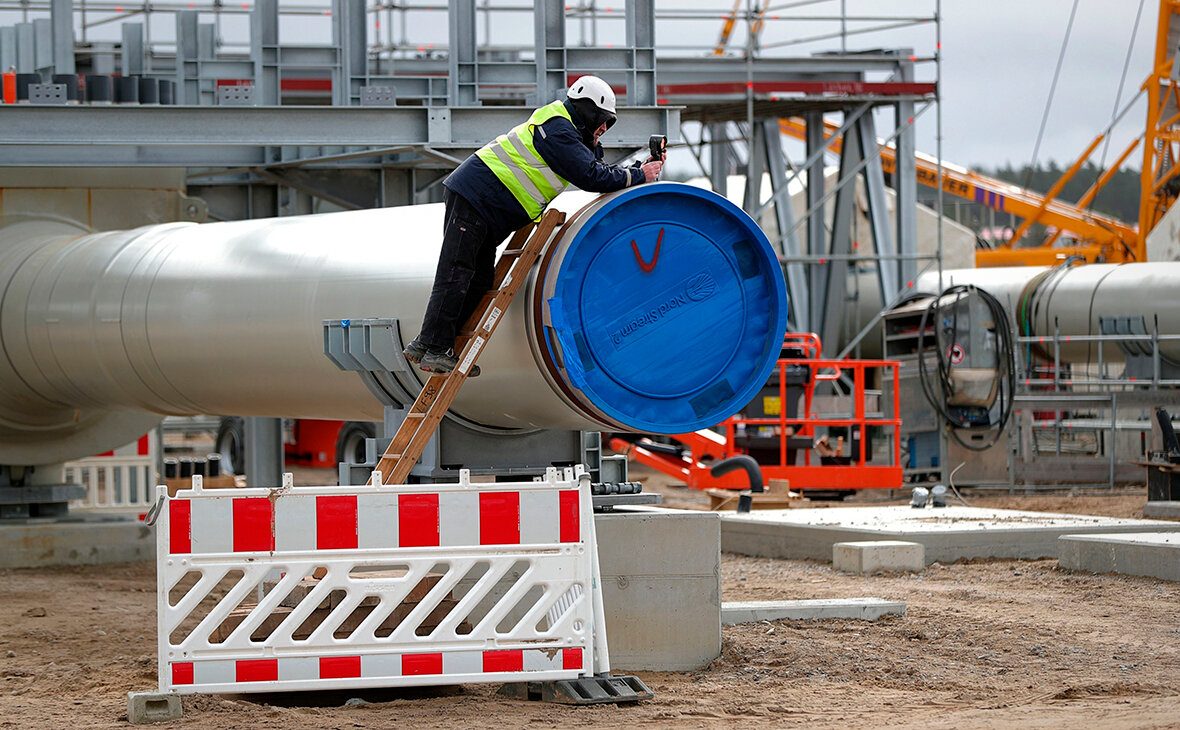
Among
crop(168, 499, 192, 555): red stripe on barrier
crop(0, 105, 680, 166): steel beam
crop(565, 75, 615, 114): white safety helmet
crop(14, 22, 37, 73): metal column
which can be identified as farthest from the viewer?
crop(14, 22, 37, 73): metal column

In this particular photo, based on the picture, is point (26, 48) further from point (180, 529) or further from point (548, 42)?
point (180, 529)

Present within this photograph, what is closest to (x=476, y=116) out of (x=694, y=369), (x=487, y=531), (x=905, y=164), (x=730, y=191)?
(x=694, y=369)

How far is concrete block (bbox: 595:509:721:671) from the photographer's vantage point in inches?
264

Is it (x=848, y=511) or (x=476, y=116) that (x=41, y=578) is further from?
(x=848, y=511)

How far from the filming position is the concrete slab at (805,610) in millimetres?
7859

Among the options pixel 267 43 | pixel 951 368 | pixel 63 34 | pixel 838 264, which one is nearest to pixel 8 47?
pixel 63 34

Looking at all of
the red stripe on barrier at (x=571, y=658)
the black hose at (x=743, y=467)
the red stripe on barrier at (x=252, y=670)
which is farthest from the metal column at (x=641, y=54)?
the red stripe on barrier at (x=252, y=670)

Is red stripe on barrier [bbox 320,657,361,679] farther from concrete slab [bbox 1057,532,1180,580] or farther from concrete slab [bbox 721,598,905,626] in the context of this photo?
concrete slab [bbox 1057,532,1180,580]

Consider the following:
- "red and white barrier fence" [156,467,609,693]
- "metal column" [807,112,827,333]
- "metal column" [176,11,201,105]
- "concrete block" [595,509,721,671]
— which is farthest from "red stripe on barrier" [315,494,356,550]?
"metal column" [807,112,827,333]

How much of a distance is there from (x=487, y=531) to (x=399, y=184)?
6531 millimetres

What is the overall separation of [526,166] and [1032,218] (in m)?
32.8

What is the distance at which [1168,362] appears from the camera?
63.7 ft

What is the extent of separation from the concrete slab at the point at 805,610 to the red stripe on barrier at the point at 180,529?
3.24m

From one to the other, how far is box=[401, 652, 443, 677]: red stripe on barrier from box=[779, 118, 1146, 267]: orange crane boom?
25.3 meters
